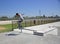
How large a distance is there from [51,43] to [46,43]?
328mm

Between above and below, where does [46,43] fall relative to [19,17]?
below

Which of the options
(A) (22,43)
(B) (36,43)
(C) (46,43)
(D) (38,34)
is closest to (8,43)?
(A) (22,43)

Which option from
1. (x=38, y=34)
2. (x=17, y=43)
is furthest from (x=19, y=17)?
(x=17, y=43)

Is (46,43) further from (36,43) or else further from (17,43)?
(17,43)

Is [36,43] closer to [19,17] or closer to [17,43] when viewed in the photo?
[17,43]

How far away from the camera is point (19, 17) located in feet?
40.2

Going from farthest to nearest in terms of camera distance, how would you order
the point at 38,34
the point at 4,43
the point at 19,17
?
the point at 19,17 → the point at 38,34 → the point at 4,43

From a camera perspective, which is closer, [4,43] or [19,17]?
[4,43]

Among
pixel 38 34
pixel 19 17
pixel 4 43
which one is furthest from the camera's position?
pixel 19 17

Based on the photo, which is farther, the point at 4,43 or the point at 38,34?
the point at 38,34

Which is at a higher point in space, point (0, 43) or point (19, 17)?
point (19, 17)

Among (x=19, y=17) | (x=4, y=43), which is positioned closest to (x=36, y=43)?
(x=4, y=43)

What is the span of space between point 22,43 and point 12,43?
64 cm

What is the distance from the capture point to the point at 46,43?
7852 millimetres
